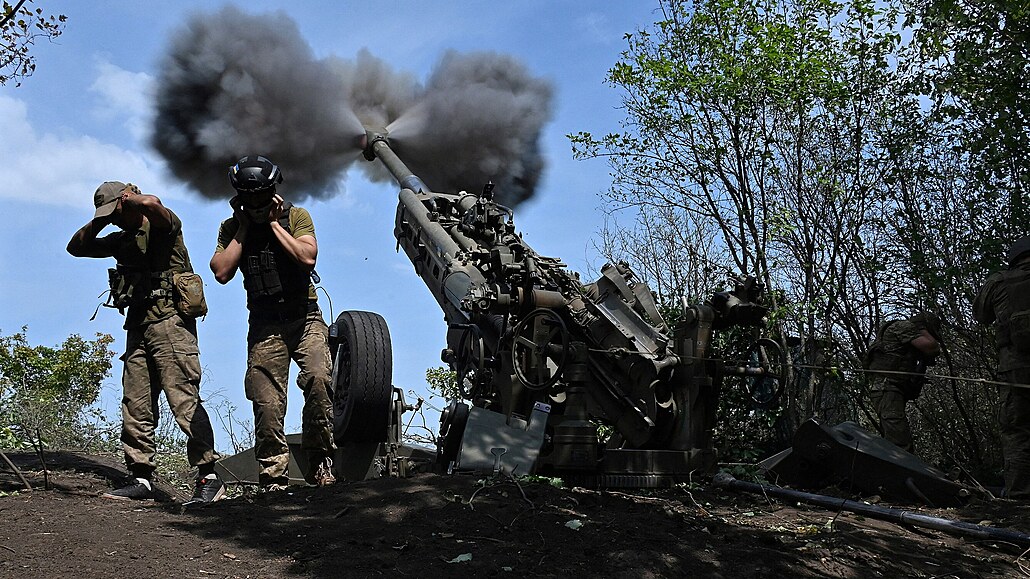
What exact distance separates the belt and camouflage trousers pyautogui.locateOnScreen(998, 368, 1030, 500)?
4887 millimetres

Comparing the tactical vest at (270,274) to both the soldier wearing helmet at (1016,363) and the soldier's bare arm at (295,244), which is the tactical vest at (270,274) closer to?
the soldier's bare arm at (295,244)

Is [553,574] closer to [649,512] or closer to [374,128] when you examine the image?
[649,512]

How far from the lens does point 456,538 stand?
3.92 m

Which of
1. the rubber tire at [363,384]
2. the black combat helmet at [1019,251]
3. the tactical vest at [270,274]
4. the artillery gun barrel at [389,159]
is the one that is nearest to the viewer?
the tactical vest at [270,274]

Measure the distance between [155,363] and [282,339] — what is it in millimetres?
778

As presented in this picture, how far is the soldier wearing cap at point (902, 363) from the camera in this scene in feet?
25.7

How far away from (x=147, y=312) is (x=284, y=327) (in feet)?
2.75

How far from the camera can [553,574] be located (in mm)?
3479

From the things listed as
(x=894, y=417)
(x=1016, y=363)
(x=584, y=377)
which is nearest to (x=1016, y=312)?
(x=1016, y=363)

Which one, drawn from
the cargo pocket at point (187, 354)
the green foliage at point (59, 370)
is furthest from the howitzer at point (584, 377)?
the green foliage at point (59, 370)

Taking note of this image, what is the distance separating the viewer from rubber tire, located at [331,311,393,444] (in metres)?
6.89

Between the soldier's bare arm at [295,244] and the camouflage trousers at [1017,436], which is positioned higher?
the soldier's bare arm at [295,244]

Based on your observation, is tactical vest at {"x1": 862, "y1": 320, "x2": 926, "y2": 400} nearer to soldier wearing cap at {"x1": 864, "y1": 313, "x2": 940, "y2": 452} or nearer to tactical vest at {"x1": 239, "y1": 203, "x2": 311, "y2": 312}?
soldier wearing cap at {"x1": 864, "y1": 313, "x2": 940, "y2": 452}

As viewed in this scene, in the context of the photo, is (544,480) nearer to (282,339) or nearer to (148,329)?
(282,339)
